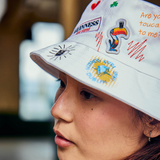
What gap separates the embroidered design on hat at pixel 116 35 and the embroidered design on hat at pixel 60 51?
120mm

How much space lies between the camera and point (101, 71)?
0.57 m

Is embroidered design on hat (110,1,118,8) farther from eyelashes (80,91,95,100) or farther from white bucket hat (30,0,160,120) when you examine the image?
eyelashes (80,91,95,100)

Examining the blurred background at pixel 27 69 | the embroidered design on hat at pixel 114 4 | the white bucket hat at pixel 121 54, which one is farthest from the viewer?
the blurred background at pixel 27 69

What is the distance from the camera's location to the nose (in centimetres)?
64

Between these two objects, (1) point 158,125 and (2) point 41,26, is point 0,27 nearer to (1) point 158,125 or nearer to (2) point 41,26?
(2) point 41,26

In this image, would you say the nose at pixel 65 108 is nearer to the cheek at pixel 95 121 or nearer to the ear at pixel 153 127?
the cheek at pixel 95 121

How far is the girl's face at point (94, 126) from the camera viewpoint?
62cm

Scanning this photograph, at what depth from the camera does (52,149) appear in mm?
3824

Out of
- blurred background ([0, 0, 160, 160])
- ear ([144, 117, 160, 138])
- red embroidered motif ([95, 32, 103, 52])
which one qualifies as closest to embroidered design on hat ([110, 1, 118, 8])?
red embroidered motif ([95, 32, 103, 52])

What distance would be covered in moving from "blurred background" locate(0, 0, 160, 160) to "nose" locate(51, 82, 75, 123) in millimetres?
4060

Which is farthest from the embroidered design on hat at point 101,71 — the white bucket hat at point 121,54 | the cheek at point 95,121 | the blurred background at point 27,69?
the blurred background at point 27,69

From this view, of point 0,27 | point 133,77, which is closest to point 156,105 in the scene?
point 133,77

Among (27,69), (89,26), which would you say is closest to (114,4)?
(89,26)

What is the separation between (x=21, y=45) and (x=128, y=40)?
182 inches
